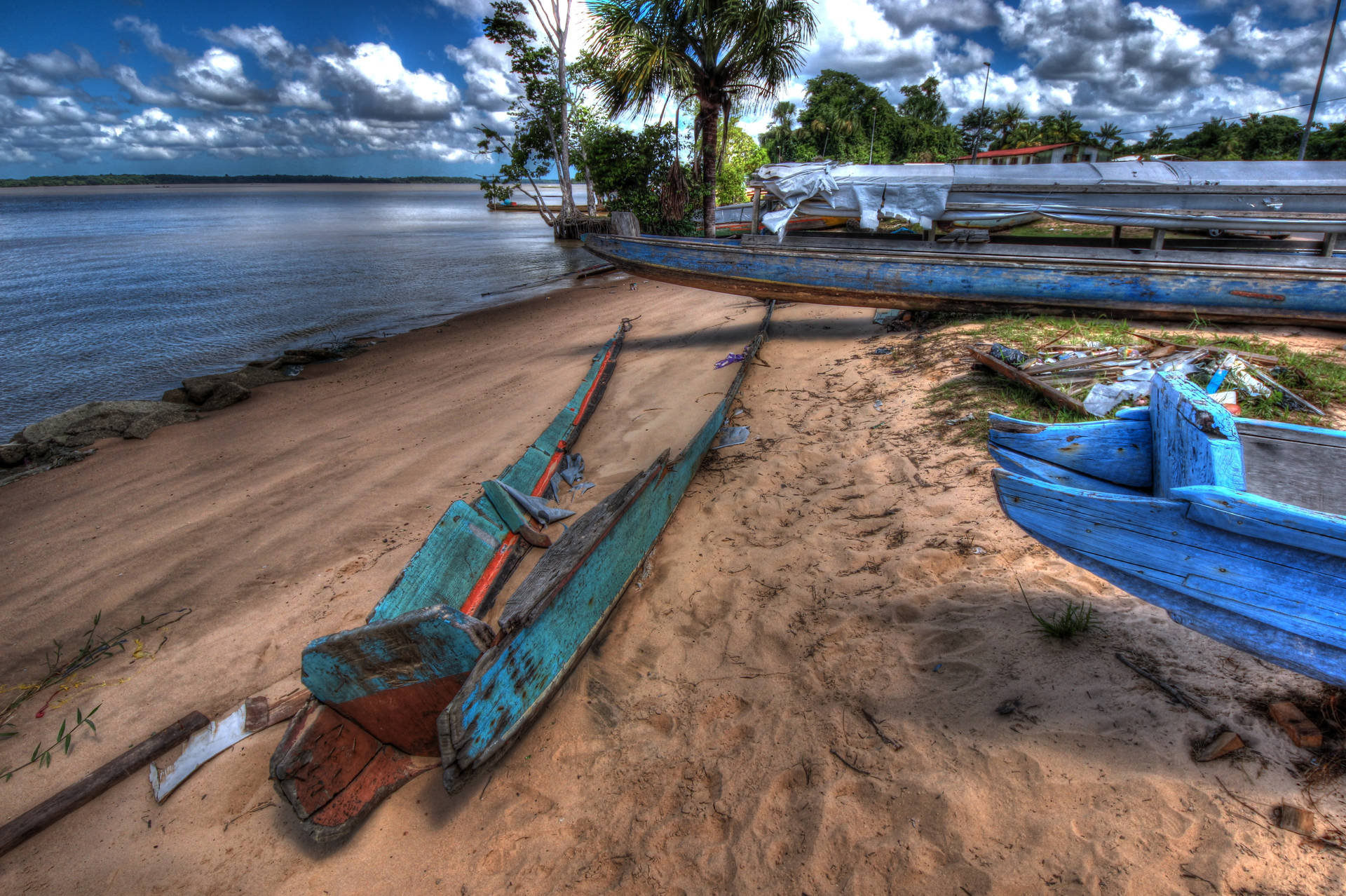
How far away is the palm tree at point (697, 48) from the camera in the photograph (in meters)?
11.8

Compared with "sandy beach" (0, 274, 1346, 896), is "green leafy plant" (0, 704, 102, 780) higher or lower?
lower

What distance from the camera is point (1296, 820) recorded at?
1577 millimetres

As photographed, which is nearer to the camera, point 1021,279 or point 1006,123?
point 1021,279

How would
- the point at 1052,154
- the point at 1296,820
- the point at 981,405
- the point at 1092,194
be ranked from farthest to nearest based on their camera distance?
the point at 1052,154, the point at 1092,194, the point at 981,405, the point at 1296,820

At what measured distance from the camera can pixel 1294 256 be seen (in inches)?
335

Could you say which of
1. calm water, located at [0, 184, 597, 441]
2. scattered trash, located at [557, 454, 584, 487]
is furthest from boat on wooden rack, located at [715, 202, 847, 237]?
scattered trash, located at [557, 454, 584, 487]

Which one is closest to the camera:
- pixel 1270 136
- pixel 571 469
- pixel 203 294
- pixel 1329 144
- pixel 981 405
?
pixel 981 405

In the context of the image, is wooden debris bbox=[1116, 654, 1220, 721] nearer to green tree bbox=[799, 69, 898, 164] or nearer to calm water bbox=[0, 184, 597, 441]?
calm water bbox=[0, 184, 597, 441]

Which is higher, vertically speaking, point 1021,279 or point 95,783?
point 1021,279

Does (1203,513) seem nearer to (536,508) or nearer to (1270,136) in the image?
(536,508)

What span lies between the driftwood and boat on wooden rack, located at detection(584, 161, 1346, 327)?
7.28 metres

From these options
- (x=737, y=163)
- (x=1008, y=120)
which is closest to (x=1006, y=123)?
(x=1008, y=120)

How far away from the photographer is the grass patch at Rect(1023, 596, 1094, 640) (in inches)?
94.3

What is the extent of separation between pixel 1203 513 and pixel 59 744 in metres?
5.09
